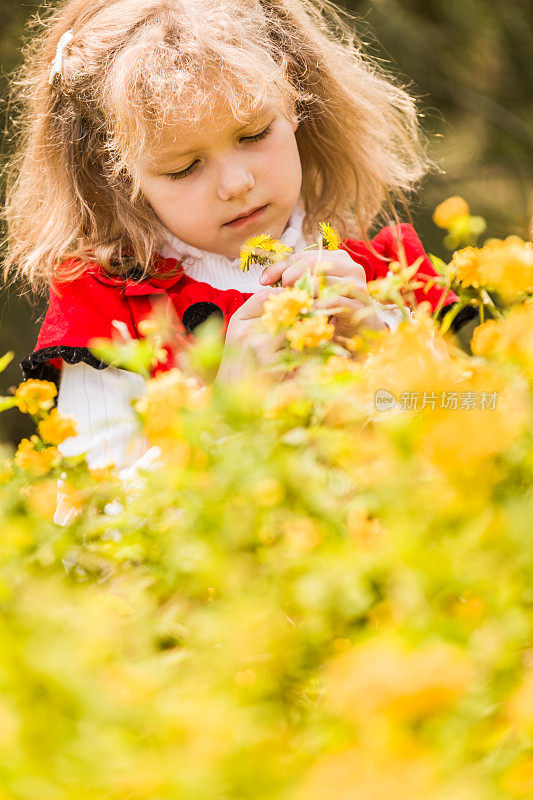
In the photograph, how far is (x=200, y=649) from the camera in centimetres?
41

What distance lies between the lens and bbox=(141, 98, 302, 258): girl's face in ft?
3.47

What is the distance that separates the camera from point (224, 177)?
3.48 ft

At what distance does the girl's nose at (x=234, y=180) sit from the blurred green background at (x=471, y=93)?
4.15ft

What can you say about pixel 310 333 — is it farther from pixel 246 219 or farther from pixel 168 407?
pixel 246 219

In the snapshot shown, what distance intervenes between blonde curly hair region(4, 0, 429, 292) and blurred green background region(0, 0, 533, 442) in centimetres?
80

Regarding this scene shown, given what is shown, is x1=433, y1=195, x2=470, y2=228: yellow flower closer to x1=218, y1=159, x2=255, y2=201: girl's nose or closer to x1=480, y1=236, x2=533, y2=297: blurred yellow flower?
x1=480, y1=236, x2=533, y2=297: blurred yellow flower


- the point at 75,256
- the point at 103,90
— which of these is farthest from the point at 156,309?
the point at 103,90

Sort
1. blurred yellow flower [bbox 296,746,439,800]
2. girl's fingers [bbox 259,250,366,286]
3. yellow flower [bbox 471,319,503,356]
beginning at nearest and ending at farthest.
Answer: blurred yellow flower [bbox 296,746,439,800] → yellow flower [bbox 471,319,503,356] → girl's fingers [bbox 259,250,366,286]

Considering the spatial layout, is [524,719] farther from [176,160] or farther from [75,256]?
[75,256]

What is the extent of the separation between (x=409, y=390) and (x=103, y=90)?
2.91 feet

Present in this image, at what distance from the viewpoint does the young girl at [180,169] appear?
1055 millimetres

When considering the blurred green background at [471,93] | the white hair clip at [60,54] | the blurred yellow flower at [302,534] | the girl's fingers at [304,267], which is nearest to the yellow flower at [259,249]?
the girl's fingers at [304,267]

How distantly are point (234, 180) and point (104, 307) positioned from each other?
301 millimetres

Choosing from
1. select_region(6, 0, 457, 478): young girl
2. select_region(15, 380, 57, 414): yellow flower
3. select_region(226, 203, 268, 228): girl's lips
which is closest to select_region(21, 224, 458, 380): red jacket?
select_region(6, 0, 457, 478): young girl
